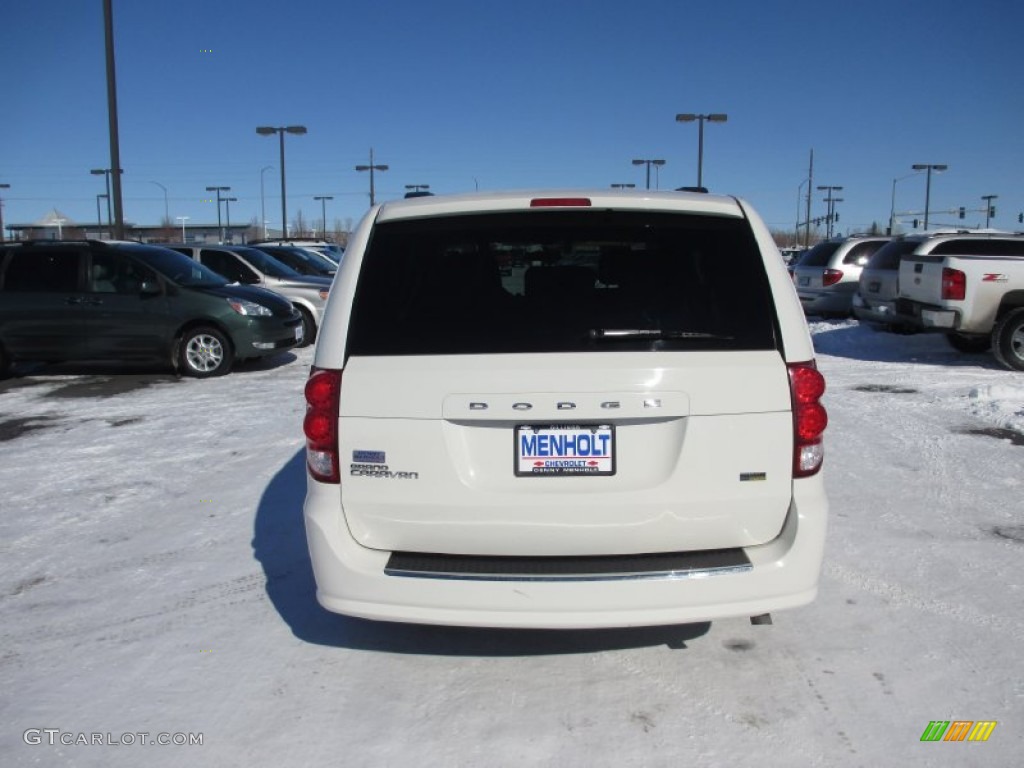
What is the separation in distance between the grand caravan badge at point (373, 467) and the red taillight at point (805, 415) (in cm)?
137

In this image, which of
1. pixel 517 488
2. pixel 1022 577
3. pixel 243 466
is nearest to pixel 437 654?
pixel 517 488

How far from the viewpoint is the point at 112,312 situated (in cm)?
1050

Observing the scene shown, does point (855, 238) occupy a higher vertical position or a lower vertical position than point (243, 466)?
higher

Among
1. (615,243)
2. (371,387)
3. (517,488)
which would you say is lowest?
(517,488)

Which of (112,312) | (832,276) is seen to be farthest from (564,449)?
(832,276)

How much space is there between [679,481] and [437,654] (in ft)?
4.25

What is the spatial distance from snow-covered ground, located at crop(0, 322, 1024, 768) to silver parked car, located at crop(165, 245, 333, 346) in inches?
324

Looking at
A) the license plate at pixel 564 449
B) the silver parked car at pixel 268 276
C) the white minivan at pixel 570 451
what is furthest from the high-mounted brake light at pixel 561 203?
the silver parked car at pixel 268 276

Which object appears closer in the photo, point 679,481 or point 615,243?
point 679,481

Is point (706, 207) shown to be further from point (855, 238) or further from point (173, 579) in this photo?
point (855, 238)

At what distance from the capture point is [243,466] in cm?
637

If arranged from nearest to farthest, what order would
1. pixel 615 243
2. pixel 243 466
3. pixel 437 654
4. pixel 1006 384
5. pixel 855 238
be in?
pixel 615 243
pixel 437 654
pixel 243 466
pixel 1006 384
pixel 855 238

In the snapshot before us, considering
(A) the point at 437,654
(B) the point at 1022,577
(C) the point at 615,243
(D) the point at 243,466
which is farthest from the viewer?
(D) the point at 243,466

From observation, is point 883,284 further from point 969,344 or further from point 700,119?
point 700,119
